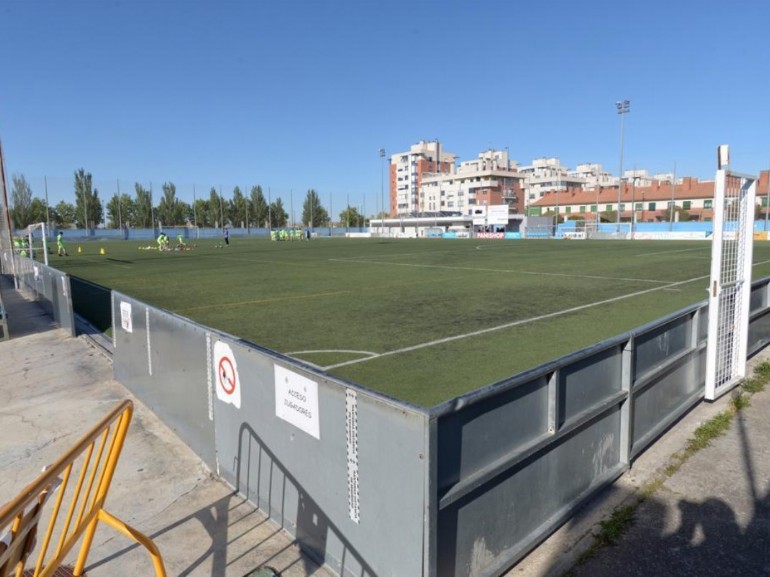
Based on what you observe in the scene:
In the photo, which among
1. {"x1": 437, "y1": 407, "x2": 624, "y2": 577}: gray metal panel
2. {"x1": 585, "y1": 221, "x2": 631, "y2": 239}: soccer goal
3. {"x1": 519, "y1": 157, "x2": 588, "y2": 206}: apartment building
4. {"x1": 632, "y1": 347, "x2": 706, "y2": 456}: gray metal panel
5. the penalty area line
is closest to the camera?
{"x1": 437, "y1": 407, "x2": 624, "y2": 577}: gray metal panel

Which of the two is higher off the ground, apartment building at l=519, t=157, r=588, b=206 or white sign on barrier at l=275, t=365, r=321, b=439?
apartment building at l=519, t=157, r=588, b=206

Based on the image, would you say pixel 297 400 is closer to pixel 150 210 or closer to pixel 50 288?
pixel 50 288

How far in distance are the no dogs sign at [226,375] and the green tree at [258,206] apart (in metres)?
113

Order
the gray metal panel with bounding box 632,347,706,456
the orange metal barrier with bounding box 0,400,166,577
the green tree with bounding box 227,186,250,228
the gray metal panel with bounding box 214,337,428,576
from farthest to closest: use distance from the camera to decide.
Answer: the green tree with bounding box 227,186,250,228
the gray metal panel with bounding box 632,347,706,456
the gray metal panel with bounding box 214,337,428,576
the orange metal barrier with bounding box 0,400,166,577

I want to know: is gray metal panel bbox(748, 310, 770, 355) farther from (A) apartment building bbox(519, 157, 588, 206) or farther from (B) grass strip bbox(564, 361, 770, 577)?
(A) apartment building bbox(519, 157, 588, 206)

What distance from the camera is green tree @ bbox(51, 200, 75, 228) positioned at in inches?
3870

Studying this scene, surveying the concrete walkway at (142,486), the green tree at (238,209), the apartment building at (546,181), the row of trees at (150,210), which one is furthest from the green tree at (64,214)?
the apartment building at (546,181)

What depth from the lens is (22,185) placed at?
88812mm

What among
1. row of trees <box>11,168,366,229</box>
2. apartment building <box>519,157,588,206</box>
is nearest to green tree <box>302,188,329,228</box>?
row of trees <box>11,168,366,229</box>

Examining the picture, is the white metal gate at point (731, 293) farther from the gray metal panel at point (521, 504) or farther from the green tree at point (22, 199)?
the green tree at point (22, 199)

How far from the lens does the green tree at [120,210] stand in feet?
308

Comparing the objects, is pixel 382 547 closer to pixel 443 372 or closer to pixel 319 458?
pixel 319 458

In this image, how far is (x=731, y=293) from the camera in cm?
666

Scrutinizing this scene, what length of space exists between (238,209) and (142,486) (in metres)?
112
